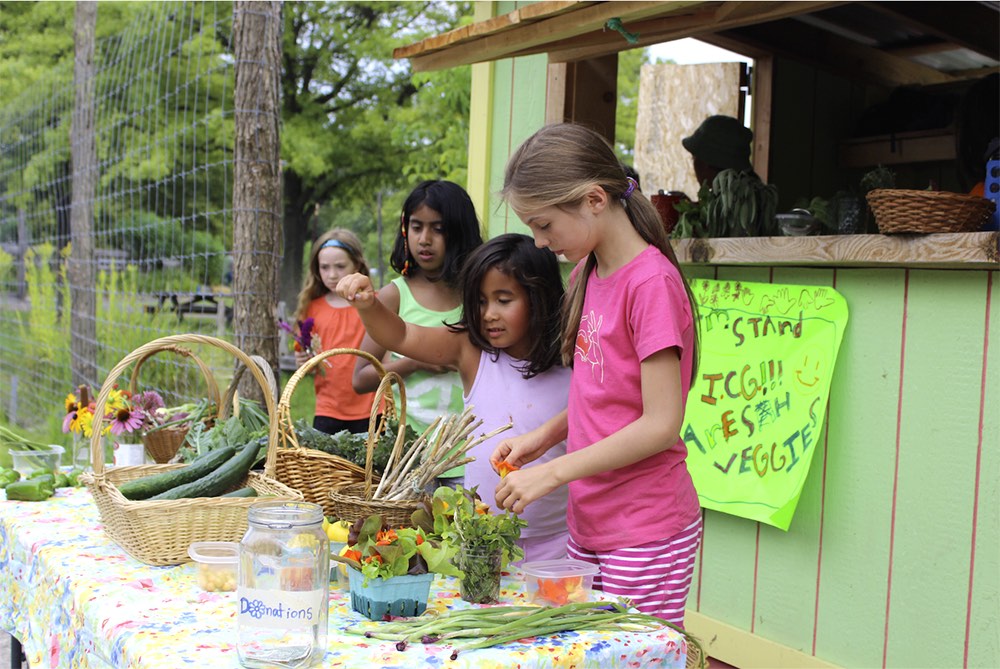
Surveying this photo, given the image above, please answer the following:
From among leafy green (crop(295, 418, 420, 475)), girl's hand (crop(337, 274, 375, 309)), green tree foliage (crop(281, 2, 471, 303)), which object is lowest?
leafy green (crop(295, 418, 420, 475))

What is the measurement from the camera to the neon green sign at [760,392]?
3.38 meters

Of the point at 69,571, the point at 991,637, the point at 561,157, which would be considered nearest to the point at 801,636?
the point at 991,637

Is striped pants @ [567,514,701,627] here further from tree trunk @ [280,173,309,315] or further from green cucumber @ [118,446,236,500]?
tree trunk @ [280,173,309,315]

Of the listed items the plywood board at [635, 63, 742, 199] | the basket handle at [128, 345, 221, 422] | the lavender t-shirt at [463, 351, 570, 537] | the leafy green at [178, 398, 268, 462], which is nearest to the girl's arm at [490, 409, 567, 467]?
the lavender t-shirt at [463, 351, 570, 537]

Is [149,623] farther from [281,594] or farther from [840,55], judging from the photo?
[840,55]

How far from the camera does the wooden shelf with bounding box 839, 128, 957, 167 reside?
5254mm

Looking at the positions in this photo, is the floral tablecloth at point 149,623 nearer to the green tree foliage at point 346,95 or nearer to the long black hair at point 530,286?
the long black hair at point 530,286

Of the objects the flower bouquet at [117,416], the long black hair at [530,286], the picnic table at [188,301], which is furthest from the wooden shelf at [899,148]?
the flower bouquet at [117,416]

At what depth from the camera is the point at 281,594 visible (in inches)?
58.8

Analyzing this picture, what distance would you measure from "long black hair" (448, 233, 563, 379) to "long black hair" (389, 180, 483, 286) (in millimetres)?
623

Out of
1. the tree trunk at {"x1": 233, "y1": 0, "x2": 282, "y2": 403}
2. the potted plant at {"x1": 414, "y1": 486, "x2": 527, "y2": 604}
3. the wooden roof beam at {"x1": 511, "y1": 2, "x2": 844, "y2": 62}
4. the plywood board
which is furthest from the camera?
the plywood board

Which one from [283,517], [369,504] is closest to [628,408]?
[369,504]

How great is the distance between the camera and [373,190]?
2048cm

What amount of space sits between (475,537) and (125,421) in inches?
66.2
